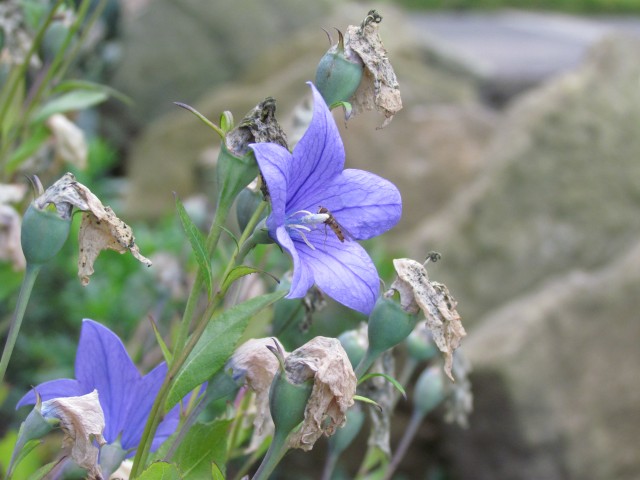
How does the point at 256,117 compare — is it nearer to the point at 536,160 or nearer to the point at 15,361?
the point at 15,361

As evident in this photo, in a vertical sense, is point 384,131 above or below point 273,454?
below

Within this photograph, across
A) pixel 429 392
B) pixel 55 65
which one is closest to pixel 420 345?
pixel 429 392

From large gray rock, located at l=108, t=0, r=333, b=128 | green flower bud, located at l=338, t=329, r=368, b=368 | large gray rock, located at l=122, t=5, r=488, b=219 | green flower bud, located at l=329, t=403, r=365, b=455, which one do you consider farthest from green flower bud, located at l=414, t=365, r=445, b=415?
large gray rock, located at l=108, t=0, r=333, b=128

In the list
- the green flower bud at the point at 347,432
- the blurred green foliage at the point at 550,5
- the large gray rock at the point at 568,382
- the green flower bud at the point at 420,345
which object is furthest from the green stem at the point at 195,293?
the blurred green foliage at the point at 550,5

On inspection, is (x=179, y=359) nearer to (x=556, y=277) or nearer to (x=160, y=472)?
(x=160, y=472)

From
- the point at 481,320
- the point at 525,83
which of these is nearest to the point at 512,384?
the point at 481,320

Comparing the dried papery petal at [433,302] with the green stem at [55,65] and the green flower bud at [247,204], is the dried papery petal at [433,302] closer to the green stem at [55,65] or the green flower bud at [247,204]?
the green flower bud at [247,204]

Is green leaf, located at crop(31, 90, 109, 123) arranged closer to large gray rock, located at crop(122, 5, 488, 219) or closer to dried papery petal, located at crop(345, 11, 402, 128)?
dried papery petal, located at crop(345, 11, 402, 128)
